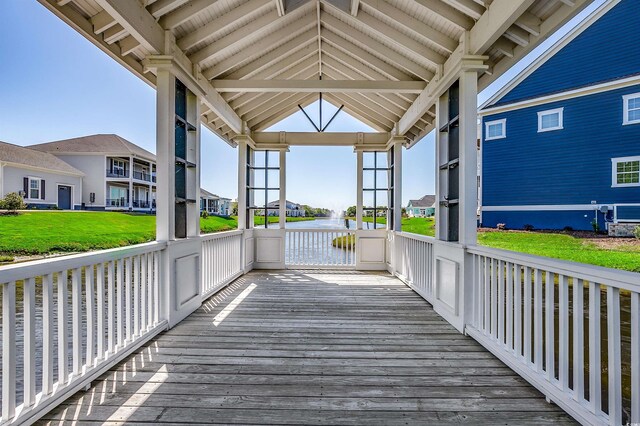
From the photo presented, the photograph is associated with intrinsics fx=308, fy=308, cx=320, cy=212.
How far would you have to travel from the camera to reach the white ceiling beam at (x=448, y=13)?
2934mm

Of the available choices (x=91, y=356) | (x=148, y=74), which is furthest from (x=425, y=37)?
(x=91, y=356)

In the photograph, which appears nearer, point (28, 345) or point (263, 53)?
point (28, 345)

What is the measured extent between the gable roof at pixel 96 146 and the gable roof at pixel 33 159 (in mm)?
145

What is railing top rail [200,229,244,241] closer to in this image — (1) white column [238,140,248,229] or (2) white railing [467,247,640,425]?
(1) white column [238,140,248,229]

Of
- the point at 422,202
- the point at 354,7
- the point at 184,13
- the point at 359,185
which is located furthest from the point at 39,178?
the point at 422,202

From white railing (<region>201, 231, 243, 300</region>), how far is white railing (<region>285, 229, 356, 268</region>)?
3.84ft

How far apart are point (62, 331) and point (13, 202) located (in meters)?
0.81

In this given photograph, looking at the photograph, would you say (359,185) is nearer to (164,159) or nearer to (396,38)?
(396,38)

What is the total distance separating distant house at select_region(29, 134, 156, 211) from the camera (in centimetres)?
240

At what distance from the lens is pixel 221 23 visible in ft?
10.6

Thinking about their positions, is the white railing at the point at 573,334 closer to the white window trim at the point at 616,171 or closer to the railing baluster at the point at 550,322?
the railing baluster at the point at 550,322

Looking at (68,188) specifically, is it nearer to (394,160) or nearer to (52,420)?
(52,420)

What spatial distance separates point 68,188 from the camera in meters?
2.19

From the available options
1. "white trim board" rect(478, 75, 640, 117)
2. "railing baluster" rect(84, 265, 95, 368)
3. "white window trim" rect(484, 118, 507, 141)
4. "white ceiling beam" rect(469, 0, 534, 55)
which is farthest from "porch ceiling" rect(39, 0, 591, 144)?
"white window trim" rect(484, 118, 507, 141)
